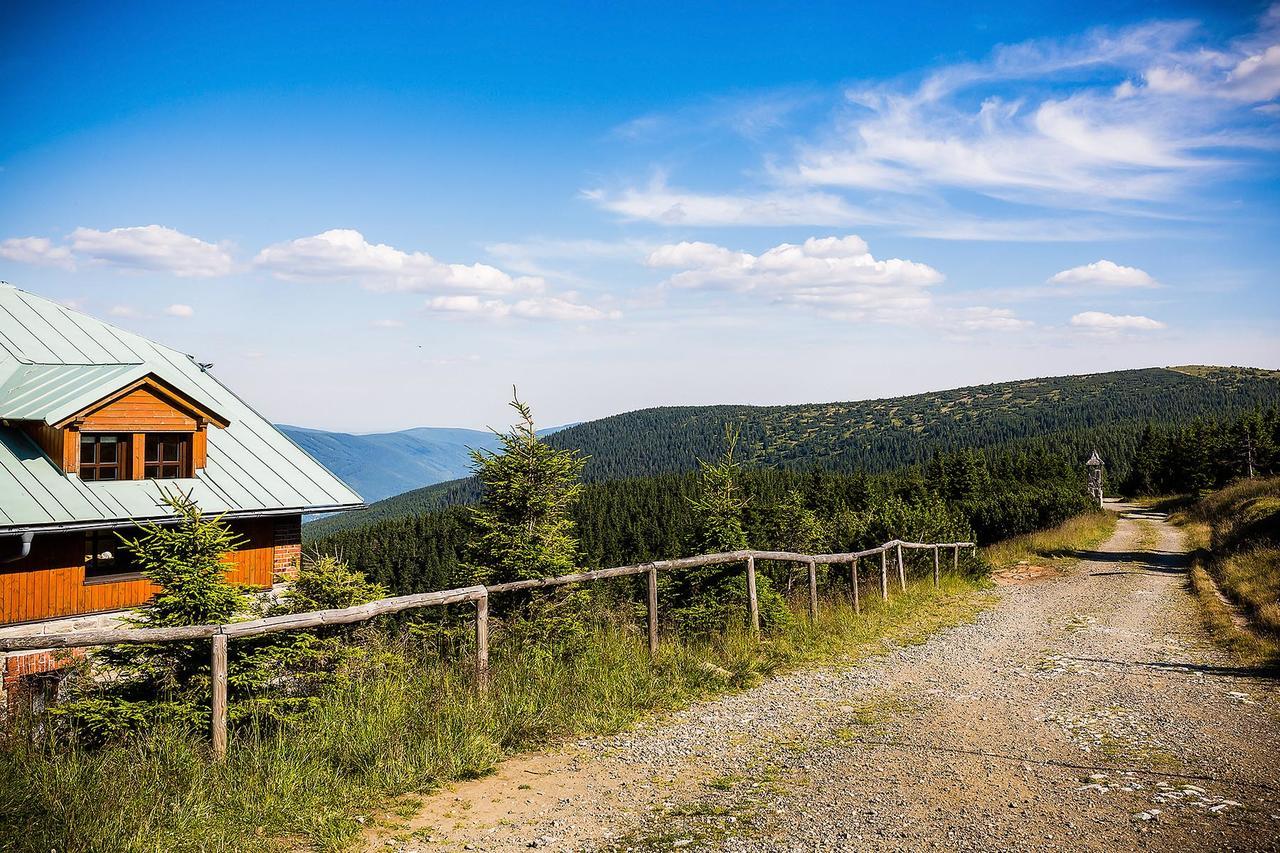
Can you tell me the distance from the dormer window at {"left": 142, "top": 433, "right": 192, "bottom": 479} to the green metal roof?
302mm

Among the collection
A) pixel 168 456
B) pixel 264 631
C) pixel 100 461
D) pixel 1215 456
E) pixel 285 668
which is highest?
pixel 168 456

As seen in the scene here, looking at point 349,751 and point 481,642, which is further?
point 481,642

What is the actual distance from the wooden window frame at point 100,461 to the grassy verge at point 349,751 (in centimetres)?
1205

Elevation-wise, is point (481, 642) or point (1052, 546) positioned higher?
point (481, 642)

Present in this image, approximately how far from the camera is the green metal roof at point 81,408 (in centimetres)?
1541

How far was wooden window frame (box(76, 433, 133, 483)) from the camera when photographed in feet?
53.4

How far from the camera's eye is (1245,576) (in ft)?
56.7

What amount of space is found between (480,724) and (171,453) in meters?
15.2

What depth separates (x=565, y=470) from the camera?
1135cm

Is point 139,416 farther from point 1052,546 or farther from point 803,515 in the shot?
point 1052,546

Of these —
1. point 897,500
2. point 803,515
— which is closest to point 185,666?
point 803,515

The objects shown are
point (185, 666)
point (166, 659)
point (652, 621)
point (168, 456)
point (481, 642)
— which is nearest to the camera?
point (166, 659)

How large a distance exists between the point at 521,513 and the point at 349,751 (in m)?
4.97

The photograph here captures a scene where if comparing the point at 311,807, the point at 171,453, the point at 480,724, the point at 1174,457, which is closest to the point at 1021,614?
the point at 480,724
